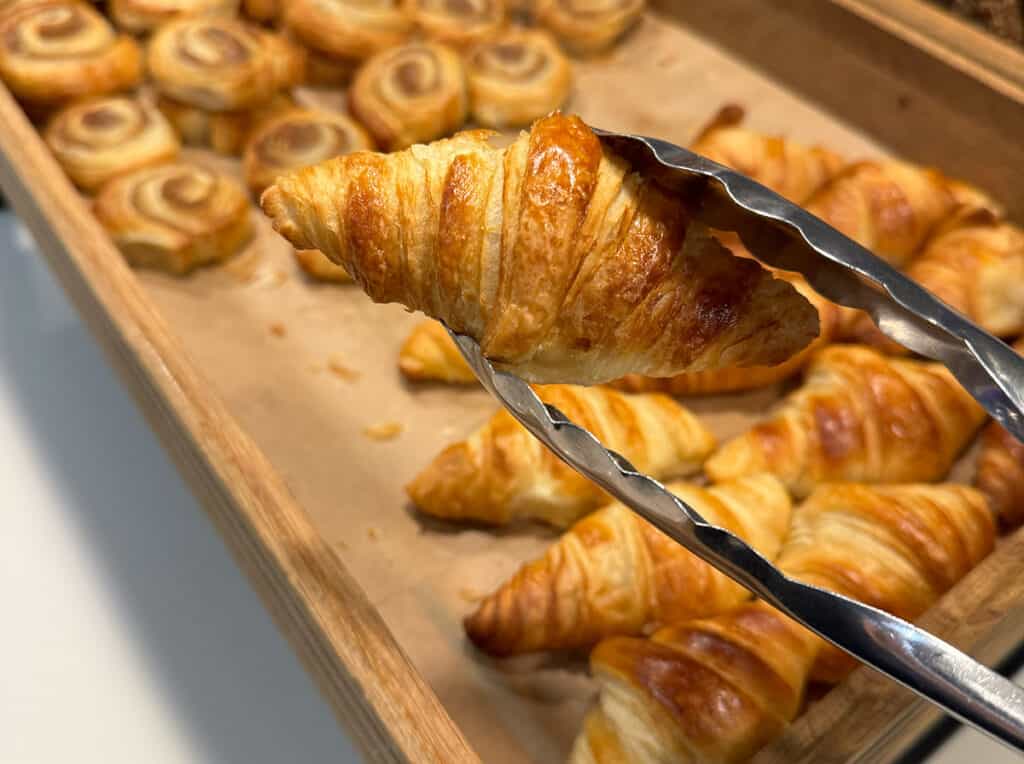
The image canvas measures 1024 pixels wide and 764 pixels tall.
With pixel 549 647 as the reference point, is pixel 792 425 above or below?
above

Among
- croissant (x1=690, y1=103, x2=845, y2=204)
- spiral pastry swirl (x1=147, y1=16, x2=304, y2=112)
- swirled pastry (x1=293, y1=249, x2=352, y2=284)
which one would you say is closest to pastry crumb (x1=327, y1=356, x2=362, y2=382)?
swirled pastry (x1=293, y1=249, x2=352, y2=284)

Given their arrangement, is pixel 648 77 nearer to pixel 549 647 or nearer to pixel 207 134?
pixel 207 134

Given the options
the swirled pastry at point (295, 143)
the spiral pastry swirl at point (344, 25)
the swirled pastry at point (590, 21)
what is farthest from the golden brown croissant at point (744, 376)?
the spiral pastry swirl at point (344, 25)

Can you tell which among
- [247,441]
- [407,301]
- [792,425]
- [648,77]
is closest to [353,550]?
[247,441]

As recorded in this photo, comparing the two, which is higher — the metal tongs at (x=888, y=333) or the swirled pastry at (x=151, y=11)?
the metal tongs at (x=888, y=333)

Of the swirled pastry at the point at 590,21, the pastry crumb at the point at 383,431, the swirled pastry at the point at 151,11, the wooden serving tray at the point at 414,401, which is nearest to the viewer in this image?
the wooden serving tray at the point at 414,401

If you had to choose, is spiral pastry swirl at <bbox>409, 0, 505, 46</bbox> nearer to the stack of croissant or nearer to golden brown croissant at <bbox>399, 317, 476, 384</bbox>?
the stack of croissant

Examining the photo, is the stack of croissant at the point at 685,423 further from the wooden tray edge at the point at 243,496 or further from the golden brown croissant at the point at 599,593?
the wooden tray edge at the point at 243,496
